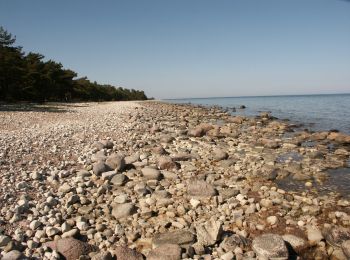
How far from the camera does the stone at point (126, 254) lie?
5601mm

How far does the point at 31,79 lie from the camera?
42.6 m

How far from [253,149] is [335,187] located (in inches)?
224

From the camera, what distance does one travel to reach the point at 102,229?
6.58 m

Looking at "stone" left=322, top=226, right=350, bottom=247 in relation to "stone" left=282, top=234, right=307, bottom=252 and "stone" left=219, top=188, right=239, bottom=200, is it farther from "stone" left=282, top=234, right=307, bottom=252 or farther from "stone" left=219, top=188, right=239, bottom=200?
"stone" left=219, top=188, right=239, bottom=200

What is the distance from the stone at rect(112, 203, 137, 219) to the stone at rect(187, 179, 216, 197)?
1.83 meters

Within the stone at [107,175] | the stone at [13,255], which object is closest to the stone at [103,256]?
the stone at [13,255]

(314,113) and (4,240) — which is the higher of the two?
(4,240)

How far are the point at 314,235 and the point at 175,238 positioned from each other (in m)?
3.09

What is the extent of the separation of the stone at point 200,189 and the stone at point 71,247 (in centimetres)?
346

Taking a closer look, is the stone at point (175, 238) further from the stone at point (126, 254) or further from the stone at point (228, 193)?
the stone at point (228, 193)

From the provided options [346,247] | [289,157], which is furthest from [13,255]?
[289,157]

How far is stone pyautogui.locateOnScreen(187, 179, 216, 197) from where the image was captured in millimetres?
8523

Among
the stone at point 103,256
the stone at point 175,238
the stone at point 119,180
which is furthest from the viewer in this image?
the stone at point 119,180

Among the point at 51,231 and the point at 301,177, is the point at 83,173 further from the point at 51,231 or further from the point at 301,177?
the point at 301,177
